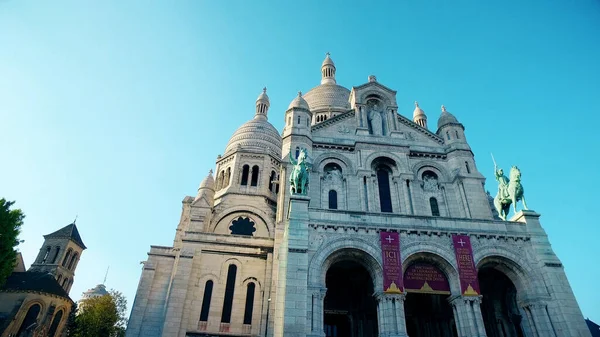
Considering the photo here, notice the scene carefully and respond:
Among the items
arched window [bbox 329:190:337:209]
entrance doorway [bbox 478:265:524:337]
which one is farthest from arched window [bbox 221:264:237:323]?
entrance doorway [bbox 478:265:524:337]

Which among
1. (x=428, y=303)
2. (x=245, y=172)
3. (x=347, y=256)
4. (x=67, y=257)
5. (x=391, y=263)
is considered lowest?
(x=428, y=303)

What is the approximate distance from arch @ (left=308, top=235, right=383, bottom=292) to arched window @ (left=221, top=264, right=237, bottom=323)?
10097 mm

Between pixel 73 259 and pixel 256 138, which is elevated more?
pixel 256 138

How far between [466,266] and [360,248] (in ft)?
15.9

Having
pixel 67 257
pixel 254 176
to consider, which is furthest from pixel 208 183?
pixel 67 257

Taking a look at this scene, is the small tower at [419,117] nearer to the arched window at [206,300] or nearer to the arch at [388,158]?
the arch at [388,158]

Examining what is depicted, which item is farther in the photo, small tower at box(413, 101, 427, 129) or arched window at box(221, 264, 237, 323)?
small tower at box(413, 101, 427, 129)

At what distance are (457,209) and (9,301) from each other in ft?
121

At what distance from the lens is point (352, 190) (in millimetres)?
22578

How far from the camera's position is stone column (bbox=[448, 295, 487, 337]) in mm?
14625

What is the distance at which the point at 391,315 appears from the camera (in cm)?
1463

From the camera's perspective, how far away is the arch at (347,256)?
1542 cm

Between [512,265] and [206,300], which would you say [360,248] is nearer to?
[512,265]

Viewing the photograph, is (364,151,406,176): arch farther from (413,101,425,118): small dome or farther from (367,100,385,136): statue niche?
(413,101,425,118): small dome
